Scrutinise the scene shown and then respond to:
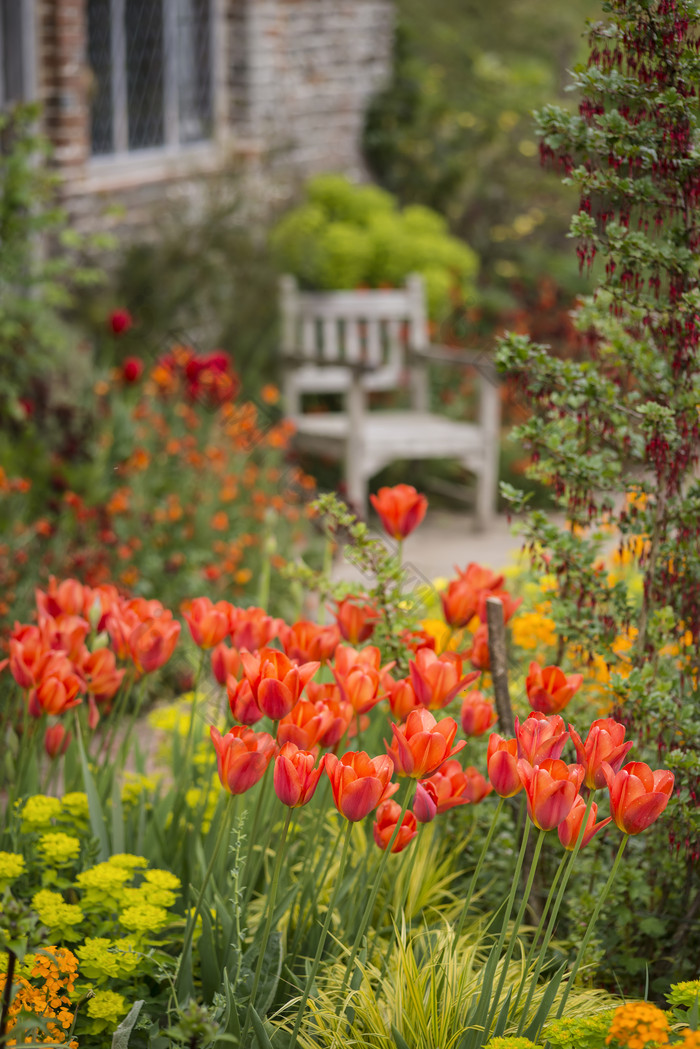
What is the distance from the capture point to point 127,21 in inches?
255

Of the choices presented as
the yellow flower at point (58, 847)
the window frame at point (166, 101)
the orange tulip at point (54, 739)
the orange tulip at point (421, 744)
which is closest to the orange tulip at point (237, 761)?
the orange tulip at point (421, 744)

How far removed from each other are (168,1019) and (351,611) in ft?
2.30

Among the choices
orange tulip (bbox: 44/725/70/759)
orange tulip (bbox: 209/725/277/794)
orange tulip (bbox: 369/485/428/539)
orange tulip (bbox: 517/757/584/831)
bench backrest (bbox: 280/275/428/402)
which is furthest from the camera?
bench backrest (bbox: 280/275/428/402)

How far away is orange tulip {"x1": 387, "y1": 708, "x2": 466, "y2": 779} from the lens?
1.38 m

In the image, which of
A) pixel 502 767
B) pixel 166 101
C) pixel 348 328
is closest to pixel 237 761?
pixel 502 767

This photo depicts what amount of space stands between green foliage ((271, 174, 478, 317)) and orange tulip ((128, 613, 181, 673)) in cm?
516

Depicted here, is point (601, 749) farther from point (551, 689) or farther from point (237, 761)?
point (237, 761)

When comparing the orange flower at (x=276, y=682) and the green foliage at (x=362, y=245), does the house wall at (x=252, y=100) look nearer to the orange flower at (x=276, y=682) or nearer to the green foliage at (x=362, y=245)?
the green foliage at (x=362, y=245)

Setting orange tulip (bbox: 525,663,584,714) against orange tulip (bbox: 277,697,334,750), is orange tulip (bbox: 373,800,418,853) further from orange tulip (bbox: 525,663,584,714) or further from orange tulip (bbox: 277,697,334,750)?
orange tulip (bbox: 525,663,584,714)

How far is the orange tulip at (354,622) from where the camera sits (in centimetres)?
192

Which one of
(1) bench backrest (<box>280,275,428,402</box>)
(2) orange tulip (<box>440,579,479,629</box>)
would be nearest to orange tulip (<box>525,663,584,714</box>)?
(2) orange tulip (<box>440,579,479,629</box>)

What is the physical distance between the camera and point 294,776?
4.42 ft

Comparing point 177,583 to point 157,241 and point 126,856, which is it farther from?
point 157,241

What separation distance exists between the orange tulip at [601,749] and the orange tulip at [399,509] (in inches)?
27.7
